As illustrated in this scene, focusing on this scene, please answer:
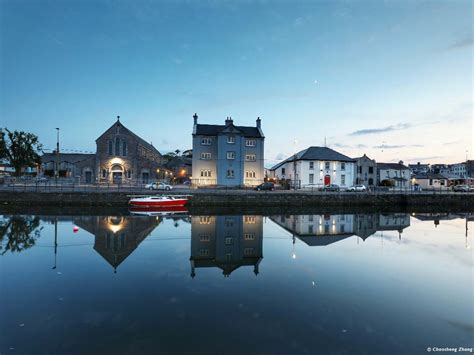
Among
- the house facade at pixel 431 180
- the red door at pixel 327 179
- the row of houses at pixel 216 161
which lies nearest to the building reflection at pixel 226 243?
the row of houses at pixel 216 161

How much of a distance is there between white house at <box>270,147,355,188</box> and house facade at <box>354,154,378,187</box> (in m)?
13.0

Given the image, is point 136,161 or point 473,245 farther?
point 136,161

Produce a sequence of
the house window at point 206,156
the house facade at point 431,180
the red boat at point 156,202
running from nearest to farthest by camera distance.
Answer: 1. the red boat at point 156,202
2. the house window at point 206,156
3. the house facade at point 431,180

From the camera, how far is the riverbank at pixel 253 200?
105 feet

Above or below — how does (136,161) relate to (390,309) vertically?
above

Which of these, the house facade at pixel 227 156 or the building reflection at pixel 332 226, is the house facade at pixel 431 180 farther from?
the building reflection at pixel 332 226

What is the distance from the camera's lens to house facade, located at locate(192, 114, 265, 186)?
4294cm

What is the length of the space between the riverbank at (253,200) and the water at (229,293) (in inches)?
542

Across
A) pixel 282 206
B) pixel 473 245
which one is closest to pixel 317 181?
pixel 282 206

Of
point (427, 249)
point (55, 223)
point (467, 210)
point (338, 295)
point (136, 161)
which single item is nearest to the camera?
point (338, 295)

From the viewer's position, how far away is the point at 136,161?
4638 centimetres

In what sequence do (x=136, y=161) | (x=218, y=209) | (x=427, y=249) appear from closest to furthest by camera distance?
(x=427, y=249), (x=218, y=209), (x=136, y=161)

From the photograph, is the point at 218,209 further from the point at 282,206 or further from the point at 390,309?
the point at 390,309

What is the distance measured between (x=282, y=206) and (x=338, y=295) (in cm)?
2615
